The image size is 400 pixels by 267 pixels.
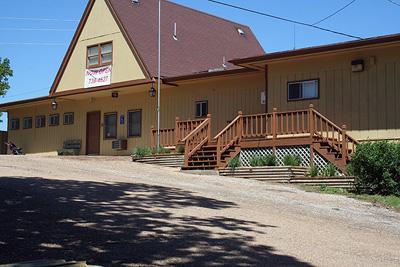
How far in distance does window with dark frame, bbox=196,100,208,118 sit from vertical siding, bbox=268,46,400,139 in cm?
482

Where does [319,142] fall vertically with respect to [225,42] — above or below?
below

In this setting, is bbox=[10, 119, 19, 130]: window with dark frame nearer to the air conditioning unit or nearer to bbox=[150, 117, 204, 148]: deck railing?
the air conditioning unit

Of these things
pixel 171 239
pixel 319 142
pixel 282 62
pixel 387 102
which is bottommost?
pixel 171 239

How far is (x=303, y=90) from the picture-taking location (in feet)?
66.5

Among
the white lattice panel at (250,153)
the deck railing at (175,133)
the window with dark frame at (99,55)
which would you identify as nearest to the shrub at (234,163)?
the white lattice panel at (250,153)

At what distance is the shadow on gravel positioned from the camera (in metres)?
6.78

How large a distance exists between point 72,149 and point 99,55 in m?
5.20

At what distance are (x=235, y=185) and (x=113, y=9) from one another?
14.6 metres

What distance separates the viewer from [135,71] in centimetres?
2581

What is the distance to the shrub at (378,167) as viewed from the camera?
1438 cm

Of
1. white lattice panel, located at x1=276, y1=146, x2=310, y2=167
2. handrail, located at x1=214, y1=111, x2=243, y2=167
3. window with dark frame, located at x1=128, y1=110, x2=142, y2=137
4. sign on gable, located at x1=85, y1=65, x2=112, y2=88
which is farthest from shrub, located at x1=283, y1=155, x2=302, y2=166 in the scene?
sign on gable, located at x1=85, y1=65, x2=112, y2=88

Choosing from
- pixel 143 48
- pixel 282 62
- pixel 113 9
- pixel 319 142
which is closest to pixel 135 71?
pixel 143 48

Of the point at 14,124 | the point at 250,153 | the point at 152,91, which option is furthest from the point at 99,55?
the point at 250,153

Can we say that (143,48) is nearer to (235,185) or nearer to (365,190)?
(235,185)
